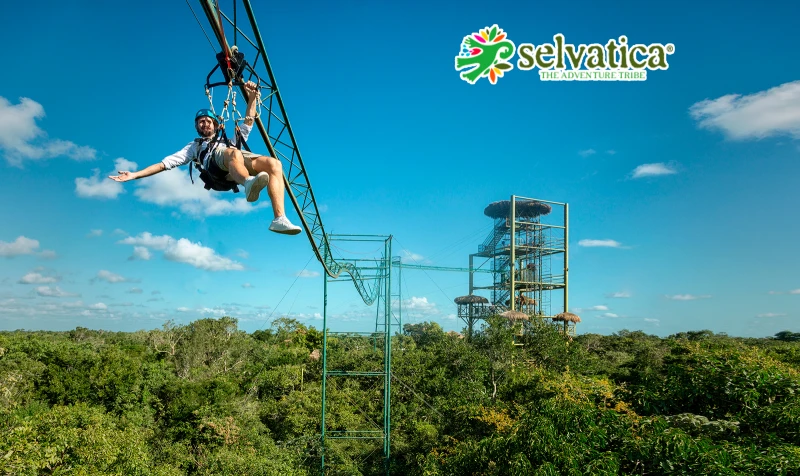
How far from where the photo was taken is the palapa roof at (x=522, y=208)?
1001 inches

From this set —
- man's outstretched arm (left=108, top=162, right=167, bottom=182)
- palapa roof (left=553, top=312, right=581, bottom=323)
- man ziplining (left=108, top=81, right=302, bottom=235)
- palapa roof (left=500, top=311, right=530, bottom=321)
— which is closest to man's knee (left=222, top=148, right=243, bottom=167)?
man ziplining (left=108, top=81, right=302, bottom=235)

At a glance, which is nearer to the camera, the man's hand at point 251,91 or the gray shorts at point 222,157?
the gray shorts at point 222,157

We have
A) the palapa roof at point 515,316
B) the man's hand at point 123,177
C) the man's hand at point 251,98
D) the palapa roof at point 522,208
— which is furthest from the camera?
the palapa roof at point 522,208

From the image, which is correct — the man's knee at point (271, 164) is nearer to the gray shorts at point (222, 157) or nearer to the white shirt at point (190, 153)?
the gray shorts at point (222, 157)

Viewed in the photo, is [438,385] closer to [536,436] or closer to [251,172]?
[536,436]

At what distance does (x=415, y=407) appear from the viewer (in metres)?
17.6

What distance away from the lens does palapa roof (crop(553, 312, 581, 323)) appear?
983 inches

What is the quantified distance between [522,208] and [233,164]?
24027 millimetres

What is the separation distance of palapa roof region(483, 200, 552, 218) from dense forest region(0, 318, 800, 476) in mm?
7365

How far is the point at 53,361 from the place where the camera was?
57.4 ft

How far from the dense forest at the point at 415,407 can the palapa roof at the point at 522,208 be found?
24.2 feet

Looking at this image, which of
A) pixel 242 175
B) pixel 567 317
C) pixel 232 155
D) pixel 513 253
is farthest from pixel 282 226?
pixel 567 317

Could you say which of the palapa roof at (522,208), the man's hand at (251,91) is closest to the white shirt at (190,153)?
the man's hand at (251,91)

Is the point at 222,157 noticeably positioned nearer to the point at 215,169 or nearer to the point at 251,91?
the point at 215,169
